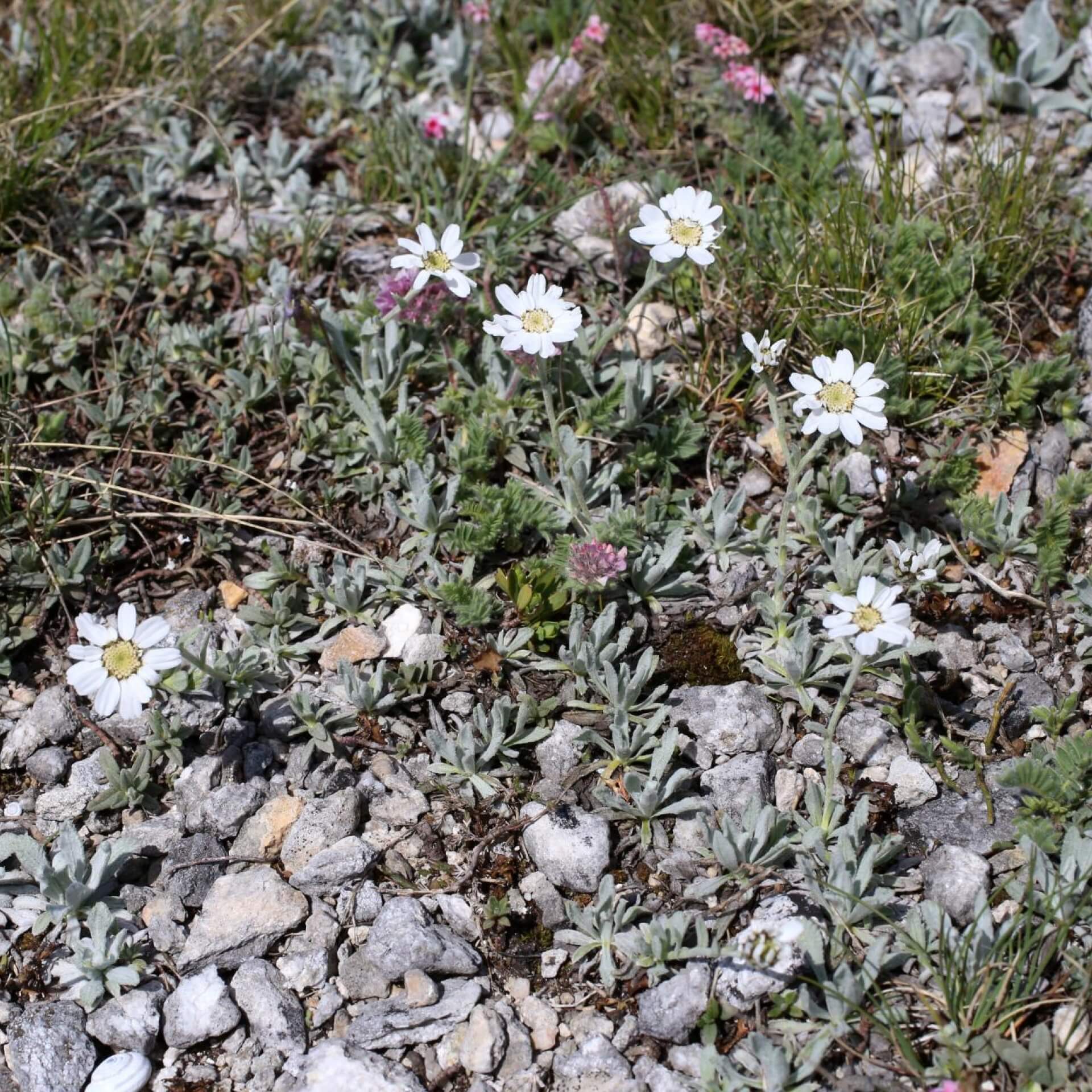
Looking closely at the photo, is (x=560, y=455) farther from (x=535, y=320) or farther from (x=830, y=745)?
(x=830, y=745)

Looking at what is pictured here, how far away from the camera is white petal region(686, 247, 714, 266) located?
11.9 feet

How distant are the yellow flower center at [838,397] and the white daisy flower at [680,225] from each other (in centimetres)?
63

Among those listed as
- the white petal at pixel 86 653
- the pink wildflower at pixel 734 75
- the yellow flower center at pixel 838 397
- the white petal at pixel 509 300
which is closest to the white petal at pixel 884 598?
the yellow flower center at pixel 838 397

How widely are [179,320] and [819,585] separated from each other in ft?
9.35

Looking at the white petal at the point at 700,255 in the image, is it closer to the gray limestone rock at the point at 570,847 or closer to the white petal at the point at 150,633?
the gray limestone rock at the point at 570,847

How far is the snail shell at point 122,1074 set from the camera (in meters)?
2.91

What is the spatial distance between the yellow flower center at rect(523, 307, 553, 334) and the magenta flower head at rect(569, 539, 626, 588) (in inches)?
28.0

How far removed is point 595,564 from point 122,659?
146 centimetres

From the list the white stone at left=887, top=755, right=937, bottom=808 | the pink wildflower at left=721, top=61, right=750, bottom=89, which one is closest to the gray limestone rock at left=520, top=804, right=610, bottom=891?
the white stone at left=887, top=755, right=937, bottom=808

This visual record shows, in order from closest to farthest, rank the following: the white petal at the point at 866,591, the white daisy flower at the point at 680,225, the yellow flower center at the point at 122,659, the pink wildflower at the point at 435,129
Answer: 1. the white petal at the point at 866,591
2. the yellow flower center at the point at 122,659
3. the white daisy flower at the point at 680,225
4. the pink wildflower at the point at 435,129

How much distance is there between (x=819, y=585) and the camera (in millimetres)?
3867

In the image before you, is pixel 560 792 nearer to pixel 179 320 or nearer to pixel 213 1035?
pixel 213 1035

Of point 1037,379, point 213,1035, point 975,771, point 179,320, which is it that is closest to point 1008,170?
point 1037,379

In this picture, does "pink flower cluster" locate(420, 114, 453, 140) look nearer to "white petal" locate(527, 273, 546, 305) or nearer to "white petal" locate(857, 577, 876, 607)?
"white petal" locate(527, 273, 546, 305)
